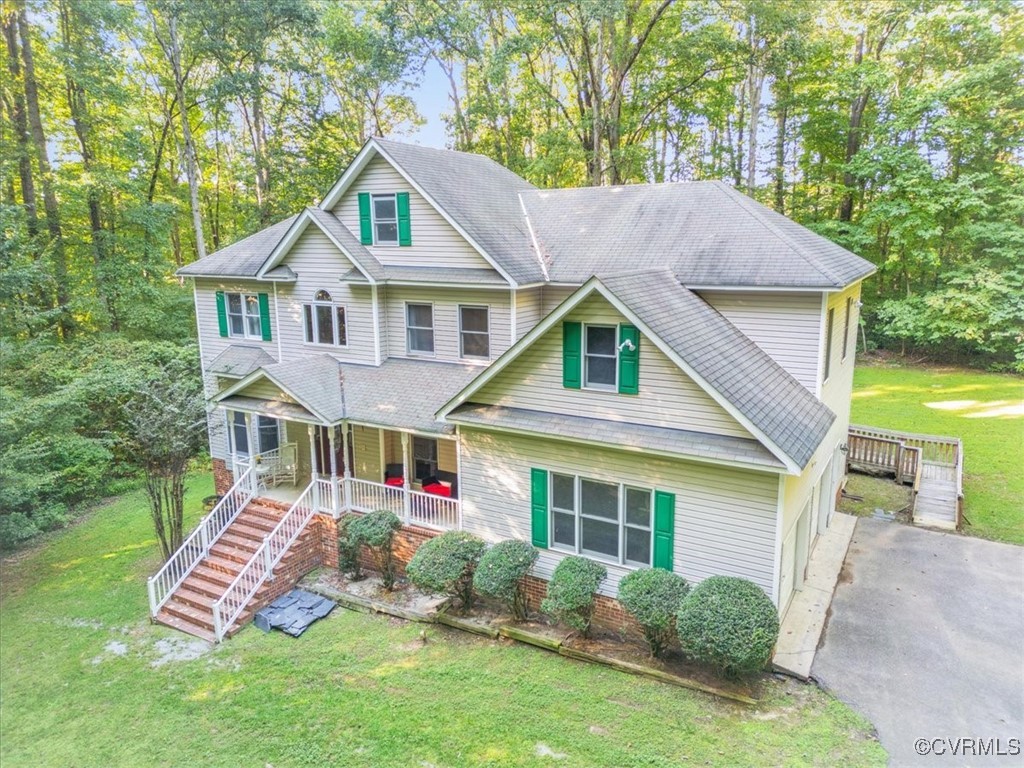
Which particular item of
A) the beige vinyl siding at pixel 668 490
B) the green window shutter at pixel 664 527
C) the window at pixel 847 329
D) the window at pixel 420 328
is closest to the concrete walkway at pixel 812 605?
the beige vinyl siding at pixel 668 490

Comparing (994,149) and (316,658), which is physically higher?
(994,149)

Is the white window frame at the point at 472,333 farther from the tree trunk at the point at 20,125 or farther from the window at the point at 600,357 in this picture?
the tree trunk at the point at 20,125

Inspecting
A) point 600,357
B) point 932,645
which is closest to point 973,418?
point 932,645

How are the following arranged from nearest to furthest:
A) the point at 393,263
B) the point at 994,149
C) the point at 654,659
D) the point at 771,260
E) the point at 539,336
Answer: the point at 654,659 → the point at 539,336 → the point at 771,260 → the point at 393,263 → the point at 994,149

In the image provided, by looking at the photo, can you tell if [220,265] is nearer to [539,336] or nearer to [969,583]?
[539,336]

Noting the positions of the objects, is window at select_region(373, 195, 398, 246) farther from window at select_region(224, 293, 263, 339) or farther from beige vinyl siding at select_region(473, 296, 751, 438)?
beige vinyl siding at select_region(473, 296, 751, 438)

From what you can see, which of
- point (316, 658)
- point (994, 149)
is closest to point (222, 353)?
point (316, 658)

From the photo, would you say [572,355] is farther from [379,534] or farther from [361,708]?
[361,708]
